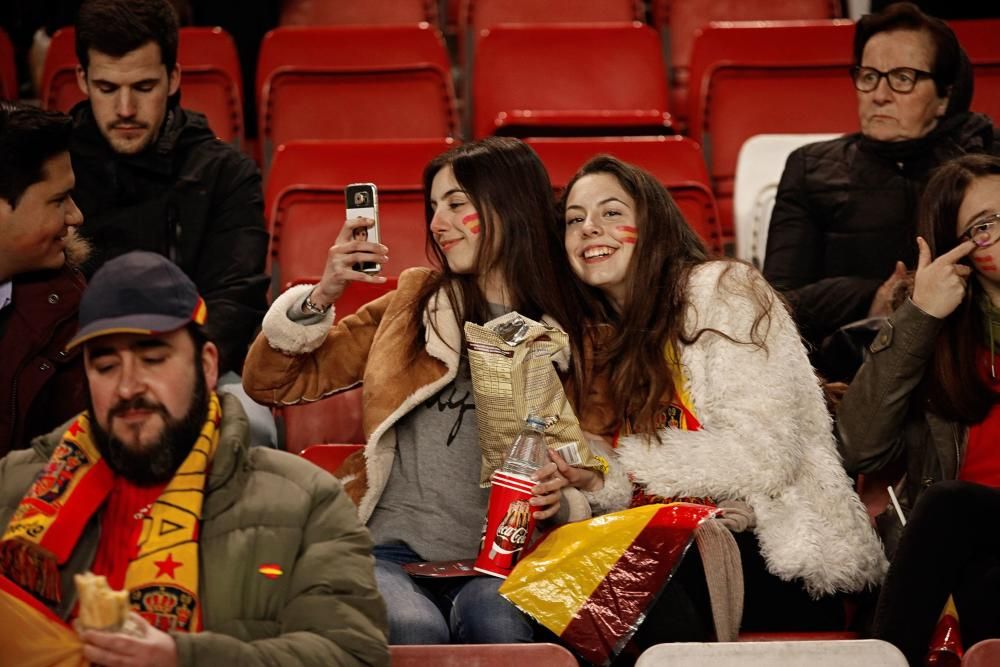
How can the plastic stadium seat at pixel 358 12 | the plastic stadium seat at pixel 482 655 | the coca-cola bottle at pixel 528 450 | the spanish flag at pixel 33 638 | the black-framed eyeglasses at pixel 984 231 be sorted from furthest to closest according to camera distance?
the plastic stadium seat at pixel 358 12
the black-framed eyeglasses at pixel 984 231
the coca-cola bottle at pixel 528 450
the plastic stadium seat at pixel 482 655
the spanish flag at pixel 33 638

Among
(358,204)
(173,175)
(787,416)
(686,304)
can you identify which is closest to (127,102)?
(173,175)

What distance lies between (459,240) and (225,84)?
1784mm

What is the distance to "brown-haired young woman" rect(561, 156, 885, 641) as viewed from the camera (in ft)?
7.79

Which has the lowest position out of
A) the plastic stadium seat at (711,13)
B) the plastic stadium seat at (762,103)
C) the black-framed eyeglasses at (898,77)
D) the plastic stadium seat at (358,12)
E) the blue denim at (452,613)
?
the blue denim at (452,613)

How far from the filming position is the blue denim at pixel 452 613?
2.20m

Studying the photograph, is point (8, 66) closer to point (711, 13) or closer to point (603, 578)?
point (711, 13)

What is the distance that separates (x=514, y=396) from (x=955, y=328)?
85cm

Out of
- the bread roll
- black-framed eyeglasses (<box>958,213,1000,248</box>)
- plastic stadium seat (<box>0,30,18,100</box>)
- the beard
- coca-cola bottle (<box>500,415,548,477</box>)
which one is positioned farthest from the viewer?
plastic stadium seat (<box>0,30,18,100</box>)

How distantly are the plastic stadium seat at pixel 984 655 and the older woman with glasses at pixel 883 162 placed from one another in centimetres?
119

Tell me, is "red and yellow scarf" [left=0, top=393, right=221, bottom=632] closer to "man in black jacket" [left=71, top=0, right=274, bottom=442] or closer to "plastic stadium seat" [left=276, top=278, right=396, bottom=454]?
"plastic stadium seat" [left=276, top=278, right=396, bottom=454]

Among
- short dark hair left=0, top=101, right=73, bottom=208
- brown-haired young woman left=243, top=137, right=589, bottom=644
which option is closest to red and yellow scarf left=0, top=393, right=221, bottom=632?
brown-haired young woman left=243, top=137, right=589, bottom=644

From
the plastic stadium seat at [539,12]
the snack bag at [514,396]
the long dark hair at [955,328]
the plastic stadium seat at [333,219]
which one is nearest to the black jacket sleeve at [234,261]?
the plastic stadium seat at [333,219]

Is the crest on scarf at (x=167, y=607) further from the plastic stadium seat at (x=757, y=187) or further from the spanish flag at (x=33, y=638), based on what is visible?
the plastic stadium seat at (x=757, y=187)

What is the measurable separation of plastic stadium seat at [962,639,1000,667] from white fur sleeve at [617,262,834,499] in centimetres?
44
